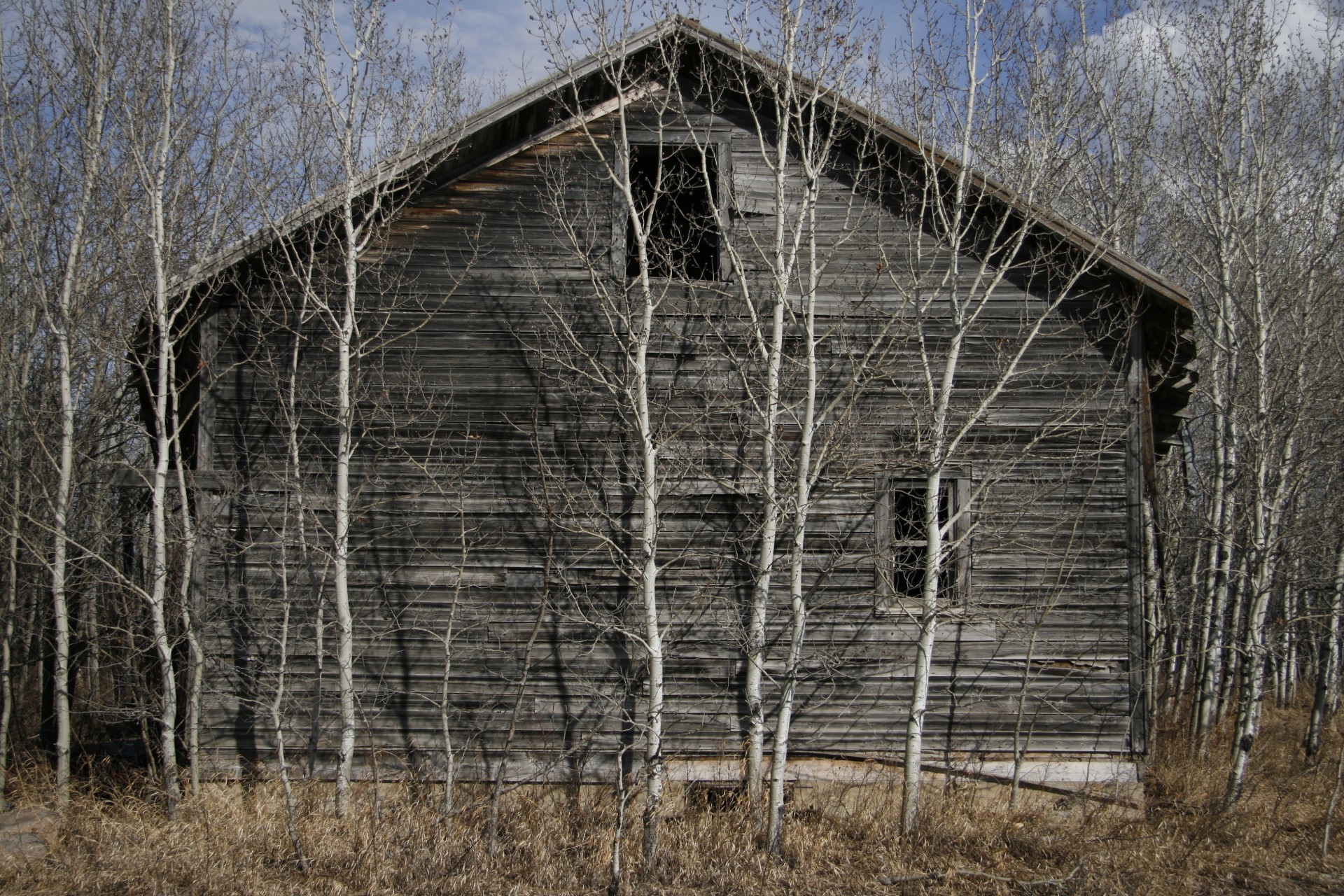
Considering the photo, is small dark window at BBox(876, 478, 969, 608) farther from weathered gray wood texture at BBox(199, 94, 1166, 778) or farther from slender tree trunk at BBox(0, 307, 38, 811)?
slender tree trunk at BBox(0, 307, 38, 811)

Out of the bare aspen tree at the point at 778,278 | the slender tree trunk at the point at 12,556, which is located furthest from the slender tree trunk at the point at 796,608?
the slender tree trunk at the point at 12,556

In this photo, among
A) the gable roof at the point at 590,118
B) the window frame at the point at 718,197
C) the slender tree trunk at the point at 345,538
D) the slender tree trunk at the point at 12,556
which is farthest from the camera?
the slender tree trunk at the point at 12,556

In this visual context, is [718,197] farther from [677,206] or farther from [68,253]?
[68,253]

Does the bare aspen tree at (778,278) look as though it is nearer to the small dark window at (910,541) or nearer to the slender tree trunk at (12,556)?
the small dark window at (910,541)

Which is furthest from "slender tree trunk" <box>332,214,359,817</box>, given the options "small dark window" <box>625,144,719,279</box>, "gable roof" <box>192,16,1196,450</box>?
"small dark window" <box>625,144,719,279</box>

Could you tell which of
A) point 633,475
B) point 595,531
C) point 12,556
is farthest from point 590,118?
point 12,556

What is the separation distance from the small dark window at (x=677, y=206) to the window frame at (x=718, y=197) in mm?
55

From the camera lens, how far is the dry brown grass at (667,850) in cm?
640

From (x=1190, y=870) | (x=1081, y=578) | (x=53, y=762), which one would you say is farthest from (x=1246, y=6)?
(x=53, y=762)

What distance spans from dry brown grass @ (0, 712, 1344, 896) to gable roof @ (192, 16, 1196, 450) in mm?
3853

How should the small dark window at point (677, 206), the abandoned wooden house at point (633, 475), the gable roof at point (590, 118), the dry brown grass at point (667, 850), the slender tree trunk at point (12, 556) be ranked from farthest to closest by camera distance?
1. the slender tree trunk at point (12, 556)
2. the small dark window at point (677, 206)
3. the abandoned wooden house at point (633, 475)
4. the gable roof at point (590, 118)
5. the dry brown grass at point (667, 850)

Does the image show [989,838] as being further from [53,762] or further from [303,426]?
[53,762]

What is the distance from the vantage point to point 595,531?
336 inches

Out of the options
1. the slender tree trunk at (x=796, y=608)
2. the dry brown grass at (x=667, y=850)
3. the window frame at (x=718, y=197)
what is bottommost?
the dry brown grass at (x=667, y=850)
